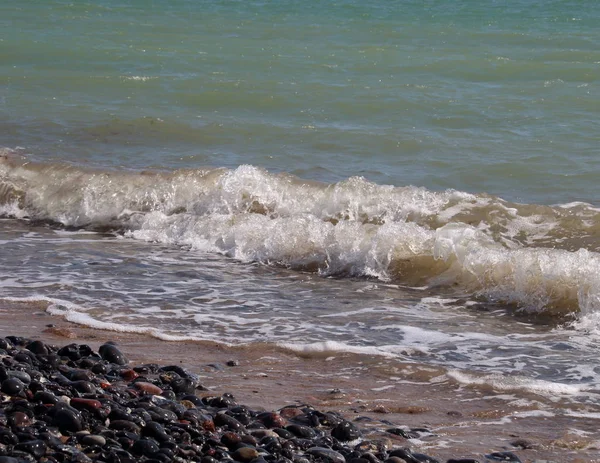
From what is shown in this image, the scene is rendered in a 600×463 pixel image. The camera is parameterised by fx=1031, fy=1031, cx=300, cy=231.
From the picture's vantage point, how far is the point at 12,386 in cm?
515

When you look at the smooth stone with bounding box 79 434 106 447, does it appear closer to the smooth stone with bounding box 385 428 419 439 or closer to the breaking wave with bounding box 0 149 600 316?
the smooth stone with bounding box 385 428 419 439

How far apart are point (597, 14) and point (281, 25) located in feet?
31.2

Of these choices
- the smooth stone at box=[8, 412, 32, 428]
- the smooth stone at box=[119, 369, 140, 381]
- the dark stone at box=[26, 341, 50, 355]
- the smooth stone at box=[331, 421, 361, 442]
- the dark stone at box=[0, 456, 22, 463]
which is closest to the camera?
the dark stone at box=[0, 456, 22, 463]

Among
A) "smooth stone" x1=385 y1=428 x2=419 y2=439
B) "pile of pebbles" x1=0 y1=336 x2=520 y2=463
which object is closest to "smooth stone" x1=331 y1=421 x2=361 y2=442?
"pile of pebbles" x1=0 y1=336 x2=520 y2=463

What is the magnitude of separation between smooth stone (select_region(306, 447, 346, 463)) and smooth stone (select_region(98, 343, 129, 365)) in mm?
1742

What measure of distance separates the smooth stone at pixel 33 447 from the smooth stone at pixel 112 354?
5.56 ft

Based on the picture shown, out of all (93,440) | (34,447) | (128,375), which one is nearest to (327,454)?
(93,440)

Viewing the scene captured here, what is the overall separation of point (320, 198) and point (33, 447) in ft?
22.6

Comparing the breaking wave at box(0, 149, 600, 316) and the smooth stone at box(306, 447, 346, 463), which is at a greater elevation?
the breaking wave at box(0, 149, 600, 316)

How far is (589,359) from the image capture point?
7.01m

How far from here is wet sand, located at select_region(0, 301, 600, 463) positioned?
5.46 metres

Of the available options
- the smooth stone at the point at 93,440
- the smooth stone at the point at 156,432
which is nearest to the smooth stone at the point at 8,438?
the smooth stone at the point at 93,440

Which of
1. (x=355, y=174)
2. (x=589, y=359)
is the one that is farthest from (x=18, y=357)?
(x=355, y=174)

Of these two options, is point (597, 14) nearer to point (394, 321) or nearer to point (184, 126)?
point (184, 126)
